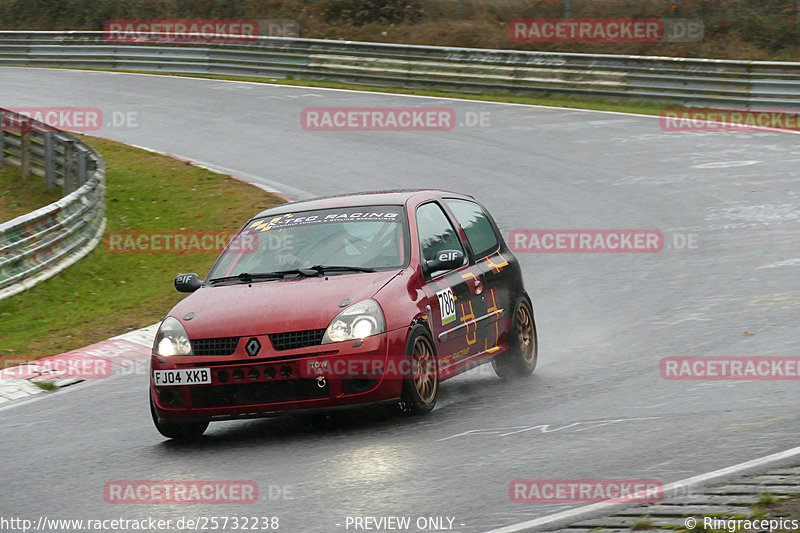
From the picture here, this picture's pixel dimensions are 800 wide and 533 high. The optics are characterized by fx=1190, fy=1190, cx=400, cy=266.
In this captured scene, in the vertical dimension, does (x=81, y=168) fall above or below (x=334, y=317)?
below

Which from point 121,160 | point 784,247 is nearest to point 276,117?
point 121,160

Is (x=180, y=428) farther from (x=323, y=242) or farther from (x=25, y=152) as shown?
(x=25, y=152)

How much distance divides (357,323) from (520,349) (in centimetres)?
248

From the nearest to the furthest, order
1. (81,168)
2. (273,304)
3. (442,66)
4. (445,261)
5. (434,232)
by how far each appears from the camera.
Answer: (273,304) → (445,261) → (434,232) → (81,168) → (442,66)

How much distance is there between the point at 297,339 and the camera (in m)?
7.71

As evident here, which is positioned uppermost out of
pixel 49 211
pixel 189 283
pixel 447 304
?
pixel 189 283

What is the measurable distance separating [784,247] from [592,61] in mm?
14334

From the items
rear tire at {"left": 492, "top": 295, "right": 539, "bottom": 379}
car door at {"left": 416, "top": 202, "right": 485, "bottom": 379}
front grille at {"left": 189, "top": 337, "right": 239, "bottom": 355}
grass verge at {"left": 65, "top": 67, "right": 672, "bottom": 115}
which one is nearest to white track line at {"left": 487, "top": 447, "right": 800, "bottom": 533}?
car door at {"left": 416, "top": 202, "right": 485, "bottom": 379}

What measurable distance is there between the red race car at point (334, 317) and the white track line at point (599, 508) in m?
2.32

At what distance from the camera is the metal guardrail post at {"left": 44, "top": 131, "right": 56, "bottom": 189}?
21.0 metres

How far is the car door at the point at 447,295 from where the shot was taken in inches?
340

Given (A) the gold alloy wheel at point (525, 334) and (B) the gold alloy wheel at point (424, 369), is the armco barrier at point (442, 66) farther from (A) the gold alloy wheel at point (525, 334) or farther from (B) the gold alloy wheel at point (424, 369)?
(B) the gold alloy wheel at point (424, 369)

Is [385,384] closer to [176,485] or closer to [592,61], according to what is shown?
[176,485]

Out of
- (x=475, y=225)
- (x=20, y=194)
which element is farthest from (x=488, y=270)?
(x=20, y=194)
